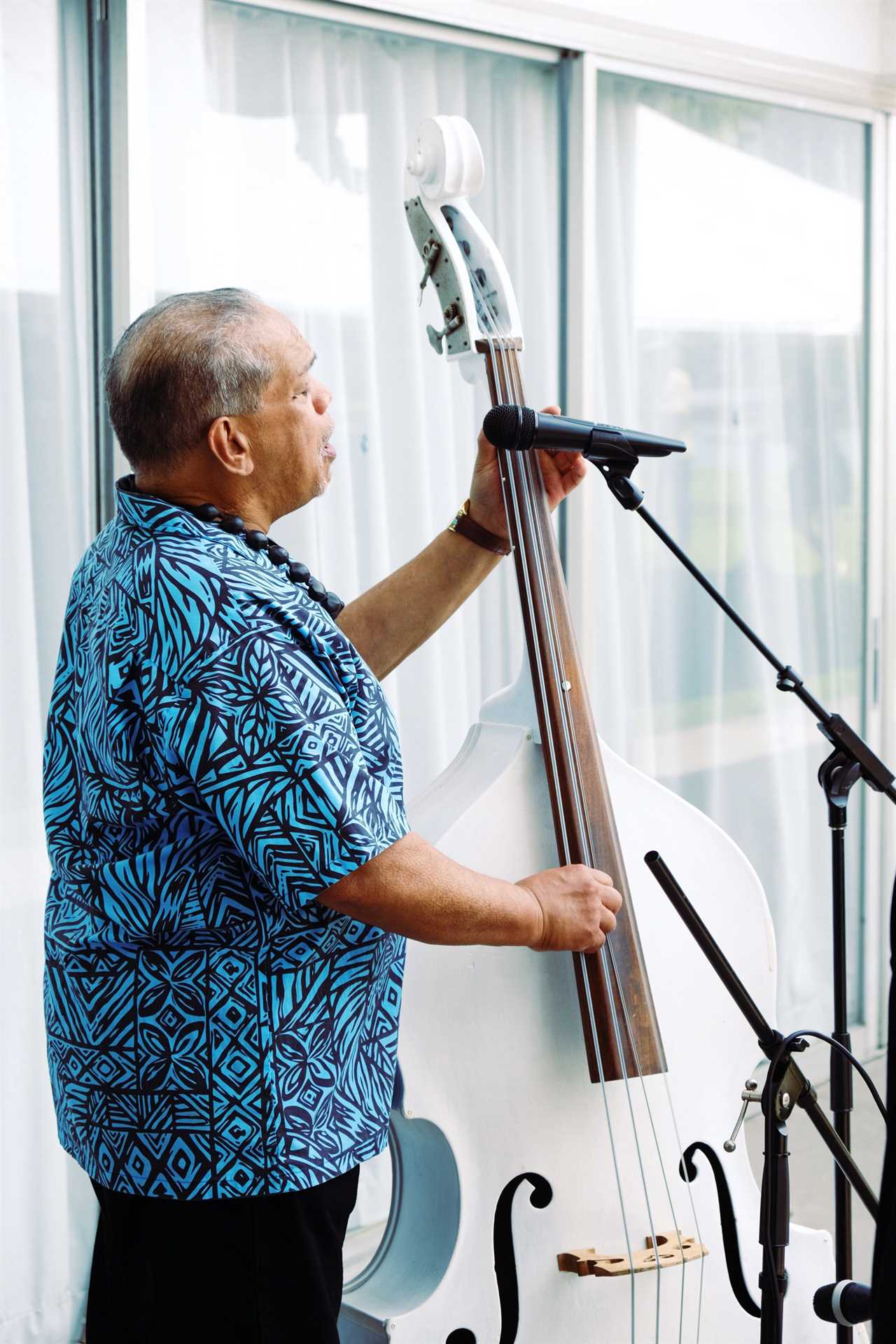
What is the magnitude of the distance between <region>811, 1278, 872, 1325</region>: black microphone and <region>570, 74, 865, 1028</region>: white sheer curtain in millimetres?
1676

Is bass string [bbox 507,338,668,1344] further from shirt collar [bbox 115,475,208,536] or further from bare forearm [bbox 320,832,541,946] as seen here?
shirt collar [bbox 115,475,208,536]

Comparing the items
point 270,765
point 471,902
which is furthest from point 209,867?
point 471,902

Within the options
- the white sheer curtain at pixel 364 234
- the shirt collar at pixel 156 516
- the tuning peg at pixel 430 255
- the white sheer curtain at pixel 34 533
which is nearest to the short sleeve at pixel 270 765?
the shirt collar at pixel 156 516

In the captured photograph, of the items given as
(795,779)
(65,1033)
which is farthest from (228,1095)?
(795,779)

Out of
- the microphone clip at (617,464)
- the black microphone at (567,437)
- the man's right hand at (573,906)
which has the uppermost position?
the black microphone at (567,437)

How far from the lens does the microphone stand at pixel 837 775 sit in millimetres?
1172

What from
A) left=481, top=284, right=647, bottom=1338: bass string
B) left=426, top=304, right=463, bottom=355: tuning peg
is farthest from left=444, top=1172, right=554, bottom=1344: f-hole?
left=426, top=304, right=463, bottom=355: tuning peg

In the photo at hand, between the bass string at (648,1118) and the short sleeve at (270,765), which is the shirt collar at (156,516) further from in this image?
the bass string at (648,1118)

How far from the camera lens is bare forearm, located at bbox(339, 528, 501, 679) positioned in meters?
1.51

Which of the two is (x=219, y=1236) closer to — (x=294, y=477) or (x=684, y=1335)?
(x=684, y=1335)

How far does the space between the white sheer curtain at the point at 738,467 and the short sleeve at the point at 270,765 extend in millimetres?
1515

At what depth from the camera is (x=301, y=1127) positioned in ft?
3.63

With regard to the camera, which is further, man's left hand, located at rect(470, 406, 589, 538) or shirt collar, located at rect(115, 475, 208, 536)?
man's left hand, located at rect(470, 406, 589, 538)

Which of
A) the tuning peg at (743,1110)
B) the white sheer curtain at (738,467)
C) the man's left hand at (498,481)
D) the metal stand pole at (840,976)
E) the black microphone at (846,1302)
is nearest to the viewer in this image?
the black microphone at (846,1302)
